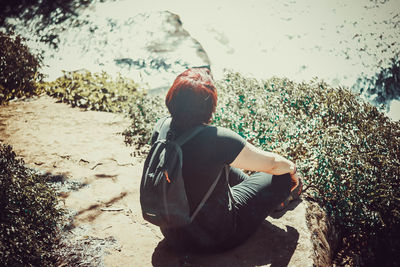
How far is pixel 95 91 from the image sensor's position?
5.99 m

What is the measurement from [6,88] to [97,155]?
138 inches

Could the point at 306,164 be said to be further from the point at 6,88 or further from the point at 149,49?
the point at 6,88

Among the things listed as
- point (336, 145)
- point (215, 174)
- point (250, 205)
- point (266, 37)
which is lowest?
point (250, 205)

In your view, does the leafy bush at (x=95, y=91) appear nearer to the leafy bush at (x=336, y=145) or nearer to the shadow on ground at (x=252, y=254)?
the leafy bush at (x=336, y=145)

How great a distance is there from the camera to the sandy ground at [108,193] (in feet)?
7.39

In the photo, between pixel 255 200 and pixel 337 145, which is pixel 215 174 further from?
pixel 337 145

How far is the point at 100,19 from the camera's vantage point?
26.7 ft

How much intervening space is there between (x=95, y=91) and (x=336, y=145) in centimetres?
506

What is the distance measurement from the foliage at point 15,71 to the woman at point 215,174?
5.36 meters

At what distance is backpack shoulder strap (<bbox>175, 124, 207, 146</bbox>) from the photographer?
1.86 m

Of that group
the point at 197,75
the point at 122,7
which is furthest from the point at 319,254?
the point at 122,7

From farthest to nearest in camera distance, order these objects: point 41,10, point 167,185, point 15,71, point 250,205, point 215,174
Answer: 1. point 41,10
2. point 15,71
3. point 250,205
4. point 215,174
5. point 167,185

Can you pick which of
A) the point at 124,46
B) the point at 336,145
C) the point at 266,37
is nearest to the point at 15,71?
the point at 124,46

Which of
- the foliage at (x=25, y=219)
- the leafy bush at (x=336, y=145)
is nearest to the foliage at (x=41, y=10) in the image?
the leafy bush at (x=336, y=145)
